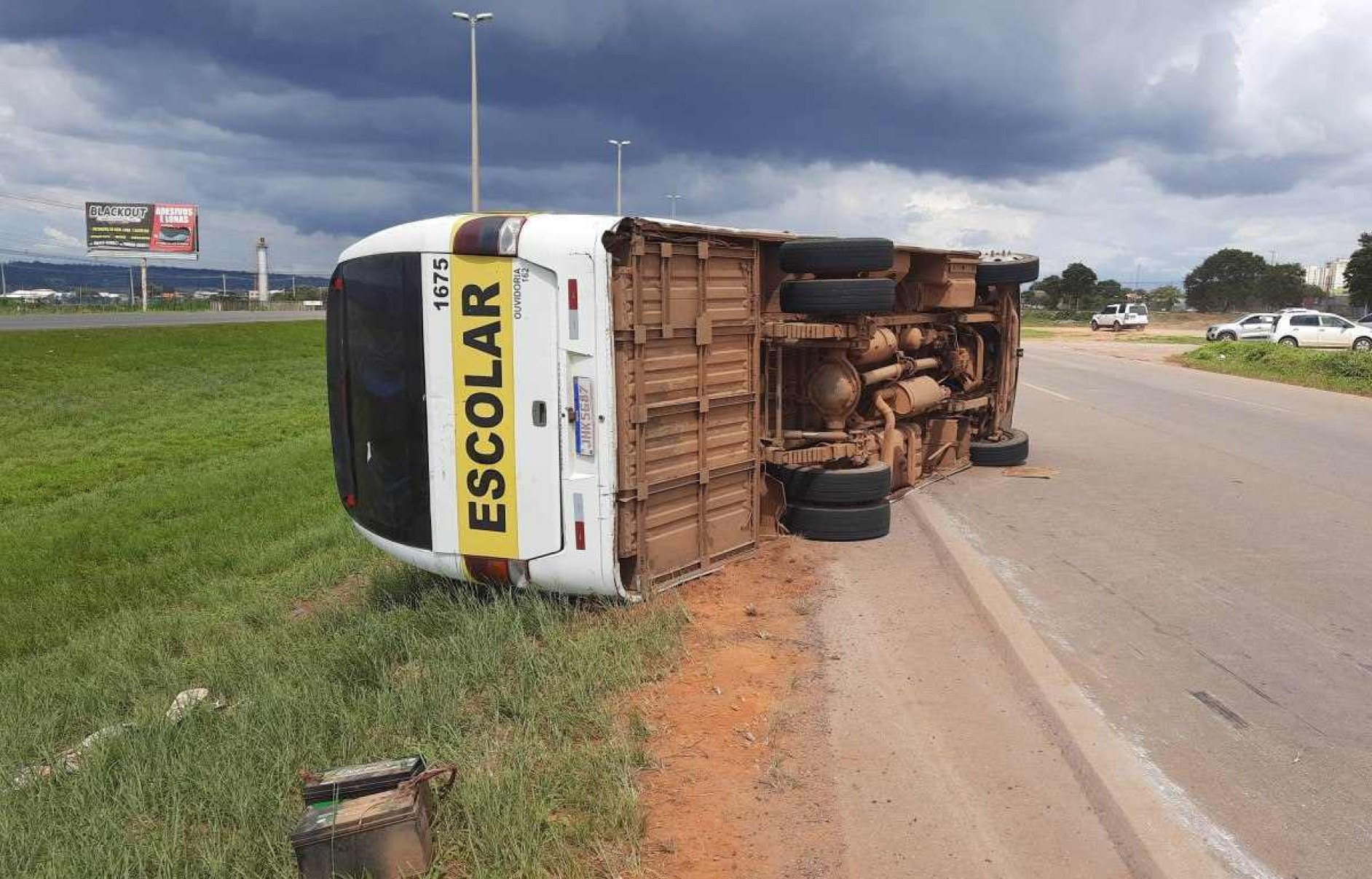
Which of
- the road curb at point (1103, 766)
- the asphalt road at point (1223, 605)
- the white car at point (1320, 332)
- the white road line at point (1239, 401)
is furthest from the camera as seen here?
the white car at point (1320, 332)

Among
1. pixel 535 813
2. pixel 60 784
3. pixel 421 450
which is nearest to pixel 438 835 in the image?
pixel 535 813

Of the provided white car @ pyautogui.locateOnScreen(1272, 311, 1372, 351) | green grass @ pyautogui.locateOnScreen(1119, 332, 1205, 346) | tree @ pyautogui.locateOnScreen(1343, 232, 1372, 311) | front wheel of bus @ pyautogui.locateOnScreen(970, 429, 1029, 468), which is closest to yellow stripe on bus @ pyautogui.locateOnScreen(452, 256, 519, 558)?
front wheel of bus @ pyautogui.locateOnScreen(970, 429, 1029, 468)

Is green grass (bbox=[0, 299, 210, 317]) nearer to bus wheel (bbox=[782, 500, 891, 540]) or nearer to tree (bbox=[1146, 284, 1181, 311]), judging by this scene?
bus wheel (bbox=[782, 500, 891, 540])

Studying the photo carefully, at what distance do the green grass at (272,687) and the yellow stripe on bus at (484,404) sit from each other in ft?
1.39

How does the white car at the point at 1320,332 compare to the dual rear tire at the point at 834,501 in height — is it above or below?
above

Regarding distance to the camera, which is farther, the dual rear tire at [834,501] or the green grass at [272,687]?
the dual rear tire at [834,501]

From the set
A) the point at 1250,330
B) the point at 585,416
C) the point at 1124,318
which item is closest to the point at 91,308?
the point at 1124,318

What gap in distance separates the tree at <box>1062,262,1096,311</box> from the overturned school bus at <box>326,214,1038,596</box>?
3372 inches

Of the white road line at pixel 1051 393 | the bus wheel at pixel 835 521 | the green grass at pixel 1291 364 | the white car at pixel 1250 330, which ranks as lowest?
the bus wheel at pixel 835 521

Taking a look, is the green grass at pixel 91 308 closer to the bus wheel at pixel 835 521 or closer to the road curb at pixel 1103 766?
the bus wheel at pixel 835 521

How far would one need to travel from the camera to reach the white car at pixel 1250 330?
4100 cm

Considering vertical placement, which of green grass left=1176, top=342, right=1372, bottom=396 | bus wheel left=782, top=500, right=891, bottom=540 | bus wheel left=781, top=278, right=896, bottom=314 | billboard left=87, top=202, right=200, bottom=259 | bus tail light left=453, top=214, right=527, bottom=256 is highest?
billboard left=87, top=202, right=200, bottom=259

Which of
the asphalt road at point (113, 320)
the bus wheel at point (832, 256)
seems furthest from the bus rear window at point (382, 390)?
the asphalt road at point (113, 320)

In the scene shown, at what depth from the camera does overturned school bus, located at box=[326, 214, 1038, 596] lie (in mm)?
5516
